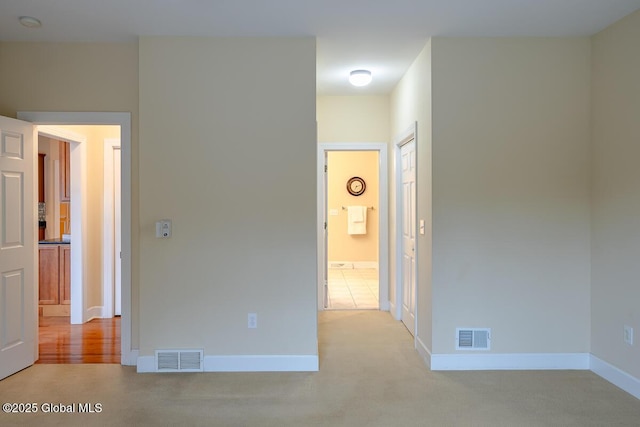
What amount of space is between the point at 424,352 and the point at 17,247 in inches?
129

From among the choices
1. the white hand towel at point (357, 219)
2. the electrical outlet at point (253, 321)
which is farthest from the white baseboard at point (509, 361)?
the white hand towel at point (357, 219)

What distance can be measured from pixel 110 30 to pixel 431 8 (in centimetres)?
229

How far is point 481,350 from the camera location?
3.36 metres

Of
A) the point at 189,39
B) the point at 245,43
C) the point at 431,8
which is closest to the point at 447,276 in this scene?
the point at 431,8

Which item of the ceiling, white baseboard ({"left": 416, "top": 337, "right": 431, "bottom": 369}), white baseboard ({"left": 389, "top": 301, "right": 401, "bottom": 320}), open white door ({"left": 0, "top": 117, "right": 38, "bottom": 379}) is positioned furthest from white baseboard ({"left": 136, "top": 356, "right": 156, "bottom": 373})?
white baseboard ({"left": 389, "top": 301, "right": 401, "bottom": 320})

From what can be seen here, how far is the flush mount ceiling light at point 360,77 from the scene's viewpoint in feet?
13.7

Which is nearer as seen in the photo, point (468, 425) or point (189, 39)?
point (468, 425)

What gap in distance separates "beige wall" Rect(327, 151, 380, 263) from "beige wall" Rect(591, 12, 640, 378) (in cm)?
549

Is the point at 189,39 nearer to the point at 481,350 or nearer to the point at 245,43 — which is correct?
the point at 245,43

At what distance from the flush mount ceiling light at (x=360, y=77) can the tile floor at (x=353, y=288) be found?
2694 millimetres

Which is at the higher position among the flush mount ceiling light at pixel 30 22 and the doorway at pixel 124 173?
the flush mount ceiling light at pixel 30 22

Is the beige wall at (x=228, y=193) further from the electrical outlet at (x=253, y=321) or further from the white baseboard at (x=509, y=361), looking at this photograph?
the white baseboard at (x=509, y=361)

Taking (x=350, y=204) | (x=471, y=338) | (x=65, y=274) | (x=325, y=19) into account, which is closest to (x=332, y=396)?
(x=471, y=338)

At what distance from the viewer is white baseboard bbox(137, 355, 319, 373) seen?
3.33 meters
